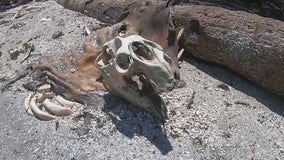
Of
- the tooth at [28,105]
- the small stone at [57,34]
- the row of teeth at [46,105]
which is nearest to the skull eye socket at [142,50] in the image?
the row of teeth at [46,105]

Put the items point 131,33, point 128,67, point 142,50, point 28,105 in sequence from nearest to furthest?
1. point 128,67
2. point 142,50
3. point 28,105
4. point 131,33

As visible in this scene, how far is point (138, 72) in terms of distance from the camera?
2.85 metres

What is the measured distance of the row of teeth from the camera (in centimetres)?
309

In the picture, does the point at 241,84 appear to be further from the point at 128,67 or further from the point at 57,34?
the point at 57,34

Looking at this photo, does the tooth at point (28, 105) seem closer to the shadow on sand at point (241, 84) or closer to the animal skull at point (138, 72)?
the animal skull at point (138, 72)

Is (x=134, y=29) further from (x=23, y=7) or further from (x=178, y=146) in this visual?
(x=23, y=7)

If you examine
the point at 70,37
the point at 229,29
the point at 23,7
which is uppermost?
the point at 229,29

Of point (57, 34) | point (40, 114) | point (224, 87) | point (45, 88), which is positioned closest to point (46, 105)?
point (40, 114)

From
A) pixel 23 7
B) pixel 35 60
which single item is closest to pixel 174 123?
pixel 35 60

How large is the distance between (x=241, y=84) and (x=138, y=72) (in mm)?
904

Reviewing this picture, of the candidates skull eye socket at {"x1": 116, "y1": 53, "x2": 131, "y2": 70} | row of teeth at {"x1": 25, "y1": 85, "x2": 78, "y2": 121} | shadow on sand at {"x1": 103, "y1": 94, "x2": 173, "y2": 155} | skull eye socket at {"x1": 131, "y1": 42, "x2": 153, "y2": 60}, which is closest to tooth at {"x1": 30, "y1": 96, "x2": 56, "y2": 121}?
row of teeth at {"x1": 25, "y1": 85, "x2": 78, "y2": 121}

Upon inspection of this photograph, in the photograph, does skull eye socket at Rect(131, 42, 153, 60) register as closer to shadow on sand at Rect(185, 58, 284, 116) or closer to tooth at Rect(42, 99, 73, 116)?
tooth at Rect(42, 99, 73, 116)

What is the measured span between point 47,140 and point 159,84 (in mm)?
772

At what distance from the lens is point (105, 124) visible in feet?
9.71
